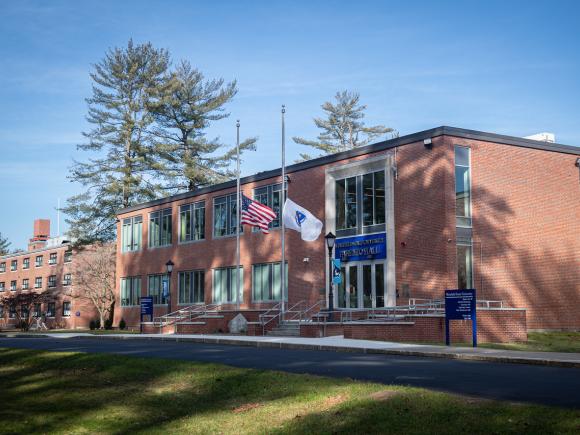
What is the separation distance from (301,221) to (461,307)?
11789mm

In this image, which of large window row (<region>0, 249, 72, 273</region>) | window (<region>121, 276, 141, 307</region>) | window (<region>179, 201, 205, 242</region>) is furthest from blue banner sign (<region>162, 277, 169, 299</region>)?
large window row (<region>0, 249, 72, 273</region>)

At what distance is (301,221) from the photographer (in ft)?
114

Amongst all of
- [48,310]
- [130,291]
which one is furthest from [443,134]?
[48,310]

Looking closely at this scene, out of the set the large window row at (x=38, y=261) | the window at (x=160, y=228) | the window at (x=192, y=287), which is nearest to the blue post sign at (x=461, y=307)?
the window at (x=192, y=287)

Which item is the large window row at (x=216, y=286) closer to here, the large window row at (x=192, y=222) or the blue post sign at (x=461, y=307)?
the large window row at (x=192, y=222)

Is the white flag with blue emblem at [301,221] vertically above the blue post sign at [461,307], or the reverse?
the white flag with blue emblem at [301,221]

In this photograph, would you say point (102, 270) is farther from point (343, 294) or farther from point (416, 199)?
point (416, 199)

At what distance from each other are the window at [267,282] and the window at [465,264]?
11.3m

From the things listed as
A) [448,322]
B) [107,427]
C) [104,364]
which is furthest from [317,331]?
[107,427]

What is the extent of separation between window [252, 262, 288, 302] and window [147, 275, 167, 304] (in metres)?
10.2

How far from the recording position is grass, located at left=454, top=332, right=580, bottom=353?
23.8 metres

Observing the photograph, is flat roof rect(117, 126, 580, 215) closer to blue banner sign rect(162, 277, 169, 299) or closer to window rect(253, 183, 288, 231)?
window rect(253, 183, 288, 231)

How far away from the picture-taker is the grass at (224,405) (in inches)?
383

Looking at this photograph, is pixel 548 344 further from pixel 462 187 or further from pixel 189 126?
pixel 189 126
